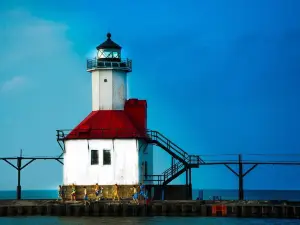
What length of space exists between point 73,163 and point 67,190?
203cm

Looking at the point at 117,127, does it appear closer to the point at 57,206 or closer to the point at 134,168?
the point at 134,168

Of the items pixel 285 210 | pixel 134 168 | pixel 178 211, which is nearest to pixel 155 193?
pixel 134 168

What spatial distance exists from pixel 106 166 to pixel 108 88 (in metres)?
6.45

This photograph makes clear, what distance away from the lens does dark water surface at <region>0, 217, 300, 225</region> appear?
5356 cm

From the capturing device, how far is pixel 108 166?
2457 inches

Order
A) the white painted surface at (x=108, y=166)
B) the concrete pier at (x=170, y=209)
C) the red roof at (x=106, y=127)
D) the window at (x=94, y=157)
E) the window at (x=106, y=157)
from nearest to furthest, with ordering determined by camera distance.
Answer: the concrete pier at (x=170, y=209) → the white painted surface at (x=108, y=166) → the window at (x=106, y=157) → the window at (x=94, y=157) → the red roof at (x=106, y=127)

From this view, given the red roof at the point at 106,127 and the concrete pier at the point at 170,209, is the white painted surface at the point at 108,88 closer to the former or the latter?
the red roof at the point at 106,127

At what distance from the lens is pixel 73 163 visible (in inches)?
2482

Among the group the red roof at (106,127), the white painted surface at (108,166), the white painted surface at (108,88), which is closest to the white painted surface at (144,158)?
the white painted surface at (108,166)

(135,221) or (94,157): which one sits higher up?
(94,157)

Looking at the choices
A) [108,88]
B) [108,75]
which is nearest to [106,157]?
[108,88]

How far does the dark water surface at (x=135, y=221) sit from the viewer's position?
2109 inches

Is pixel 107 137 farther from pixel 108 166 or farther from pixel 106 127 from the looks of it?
pixel 108 166

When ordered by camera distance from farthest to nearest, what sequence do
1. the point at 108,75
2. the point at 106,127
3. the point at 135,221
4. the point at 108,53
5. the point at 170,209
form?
the point at 108,53, the point at 108,75, the point at 106,127, the point at 170,209, the point at 135,221
